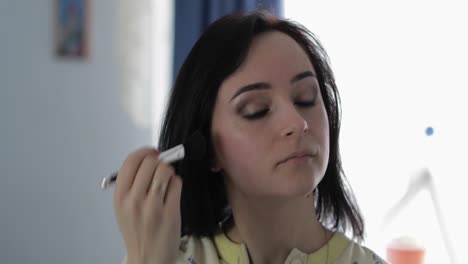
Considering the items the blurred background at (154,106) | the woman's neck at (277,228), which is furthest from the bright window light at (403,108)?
the woman's neck at (277,228)

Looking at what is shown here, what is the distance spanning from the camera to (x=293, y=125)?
83 cm

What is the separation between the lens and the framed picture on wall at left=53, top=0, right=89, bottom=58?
2090mm

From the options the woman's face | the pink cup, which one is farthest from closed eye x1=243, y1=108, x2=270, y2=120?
the pink cup

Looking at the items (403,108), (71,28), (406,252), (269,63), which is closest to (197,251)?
(269,63)

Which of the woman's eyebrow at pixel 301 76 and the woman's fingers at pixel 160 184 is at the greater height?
the woman's eyebrow at pixel 301 76

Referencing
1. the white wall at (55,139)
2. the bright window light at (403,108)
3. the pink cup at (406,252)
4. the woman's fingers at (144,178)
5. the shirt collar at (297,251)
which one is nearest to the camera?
the woman's fingers at (144,178)

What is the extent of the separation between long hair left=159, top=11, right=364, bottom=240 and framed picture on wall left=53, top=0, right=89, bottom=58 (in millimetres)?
1224

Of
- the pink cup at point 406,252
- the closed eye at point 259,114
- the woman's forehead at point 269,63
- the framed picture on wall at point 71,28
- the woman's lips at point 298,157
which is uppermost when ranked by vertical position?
the framed picture on wall at point 71,28

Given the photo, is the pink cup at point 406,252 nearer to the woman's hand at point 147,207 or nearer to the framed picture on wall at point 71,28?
the woman's hand at point 147,207

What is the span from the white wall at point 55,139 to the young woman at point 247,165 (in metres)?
1.17

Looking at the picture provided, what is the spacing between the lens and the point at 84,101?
2.10m

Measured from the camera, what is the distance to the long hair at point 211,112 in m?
0.92

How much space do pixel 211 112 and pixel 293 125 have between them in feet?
0.53

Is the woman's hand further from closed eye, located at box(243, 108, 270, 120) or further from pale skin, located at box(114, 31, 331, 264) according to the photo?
closed eye, located at box(243, 108, 270, 120)
